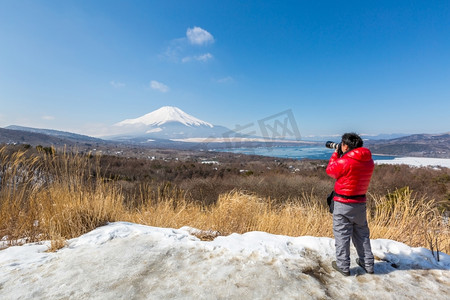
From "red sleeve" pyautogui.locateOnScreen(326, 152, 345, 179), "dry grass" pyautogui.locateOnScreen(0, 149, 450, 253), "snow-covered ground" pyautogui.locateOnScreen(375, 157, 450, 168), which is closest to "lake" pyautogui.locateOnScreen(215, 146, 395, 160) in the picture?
"snow-covered ground" pyautogui.locateOnScreen(375, 157, 450, 168)

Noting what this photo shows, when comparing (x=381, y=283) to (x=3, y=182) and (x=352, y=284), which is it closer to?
(x=352, y=284)

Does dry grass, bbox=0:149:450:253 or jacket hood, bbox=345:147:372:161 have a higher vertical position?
jacket hood, bbox=345:147:372:161

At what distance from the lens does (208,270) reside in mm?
1798

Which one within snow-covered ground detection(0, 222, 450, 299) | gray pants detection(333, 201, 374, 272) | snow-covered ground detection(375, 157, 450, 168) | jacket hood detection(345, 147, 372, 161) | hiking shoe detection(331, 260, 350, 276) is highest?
jacket hood detection(345, 147, 372, 161)

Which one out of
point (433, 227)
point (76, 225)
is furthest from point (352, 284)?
point (76, 225)

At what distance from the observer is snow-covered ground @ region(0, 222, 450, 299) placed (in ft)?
5.01

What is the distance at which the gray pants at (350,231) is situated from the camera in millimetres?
1923

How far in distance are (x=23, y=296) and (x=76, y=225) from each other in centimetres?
127

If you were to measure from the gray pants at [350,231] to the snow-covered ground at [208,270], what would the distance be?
145mm

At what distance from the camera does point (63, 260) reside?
6.22 ft

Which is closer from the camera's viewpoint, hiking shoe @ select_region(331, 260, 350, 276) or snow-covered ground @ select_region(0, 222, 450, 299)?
snow-covered ground @ select_region(0, 222, 450, 299)

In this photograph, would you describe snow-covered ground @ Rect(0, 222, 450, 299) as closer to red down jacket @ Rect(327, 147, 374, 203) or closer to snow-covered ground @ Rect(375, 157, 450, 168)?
red down jacket @ Rect(327, 147, 374, 203)

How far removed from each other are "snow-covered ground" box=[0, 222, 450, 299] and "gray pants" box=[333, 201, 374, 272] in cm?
15

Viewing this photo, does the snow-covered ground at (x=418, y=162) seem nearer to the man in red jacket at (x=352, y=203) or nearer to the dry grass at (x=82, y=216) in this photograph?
the dry grass at (x=82, y=216)
